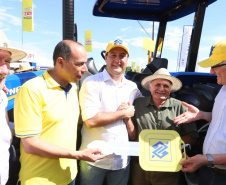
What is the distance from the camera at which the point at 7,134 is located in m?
1.16

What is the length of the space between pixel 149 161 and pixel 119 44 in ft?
3.13

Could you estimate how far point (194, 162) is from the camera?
4.12 ft

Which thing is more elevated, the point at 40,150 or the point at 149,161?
the point at 40,150

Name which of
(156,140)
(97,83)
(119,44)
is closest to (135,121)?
(156,140)

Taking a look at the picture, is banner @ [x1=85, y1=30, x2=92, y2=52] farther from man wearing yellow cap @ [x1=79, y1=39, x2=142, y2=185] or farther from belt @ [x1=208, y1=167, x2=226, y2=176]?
belt @ [x1=208, y1=167, x2=226, y2=176]

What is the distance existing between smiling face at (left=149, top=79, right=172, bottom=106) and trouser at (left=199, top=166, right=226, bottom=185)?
2.02ft

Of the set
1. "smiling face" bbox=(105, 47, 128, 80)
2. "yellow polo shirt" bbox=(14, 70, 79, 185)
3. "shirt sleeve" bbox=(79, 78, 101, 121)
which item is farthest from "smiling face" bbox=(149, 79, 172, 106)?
"yellow polo shirt" bbox=(14, 70, 79, 185)

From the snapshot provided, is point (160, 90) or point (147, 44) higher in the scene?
point (147, 44)

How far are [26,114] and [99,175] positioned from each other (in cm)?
78

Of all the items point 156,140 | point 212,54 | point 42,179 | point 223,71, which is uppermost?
point 212,54

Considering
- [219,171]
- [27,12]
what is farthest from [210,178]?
[27,12]

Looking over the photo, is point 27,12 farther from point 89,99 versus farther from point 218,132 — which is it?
point 218,132

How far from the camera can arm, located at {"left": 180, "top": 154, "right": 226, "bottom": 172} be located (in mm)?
1194

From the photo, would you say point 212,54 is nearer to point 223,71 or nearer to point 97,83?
point 223,71
